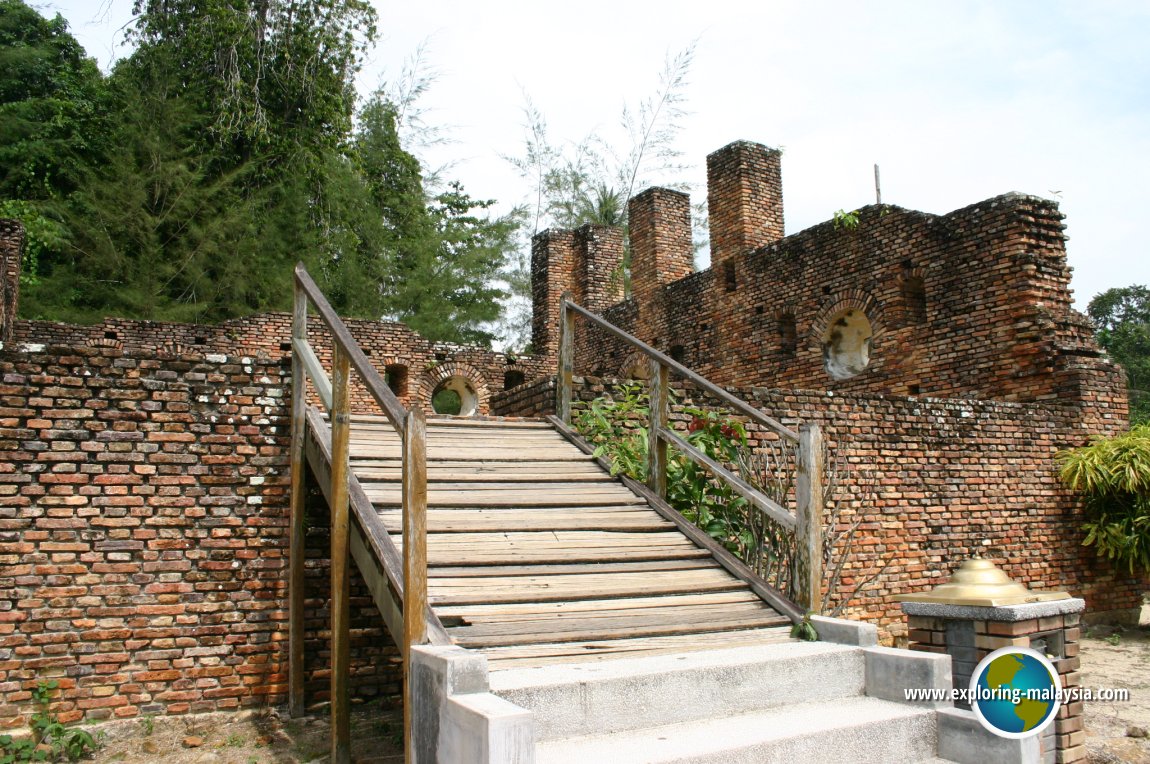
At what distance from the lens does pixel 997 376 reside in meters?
10.2

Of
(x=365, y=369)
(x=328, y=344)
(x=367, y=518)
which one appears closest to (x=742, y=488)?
(x=367, y=518)

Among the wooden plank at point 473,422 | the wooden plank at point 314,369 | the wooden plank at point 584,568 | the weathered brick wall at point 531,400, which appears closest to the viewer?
the wooden plank at point 584,568

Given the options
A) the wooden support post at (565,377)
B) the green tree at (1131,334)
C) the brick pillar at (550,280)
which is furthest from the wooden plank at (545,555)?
the green tree at (1131,334)

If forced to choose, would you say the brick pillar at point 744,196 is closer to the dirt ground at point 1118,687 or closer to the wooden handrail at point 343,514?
the dirt ground at point 1118,687

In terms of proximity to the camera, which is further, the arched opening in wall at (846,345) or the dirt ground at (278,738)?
the arched opening in wall at (846,345)

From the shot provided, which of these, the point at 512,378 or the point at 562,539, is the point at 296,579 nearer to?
the point at 562,539

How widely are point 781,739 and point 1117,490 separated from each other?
300 inches

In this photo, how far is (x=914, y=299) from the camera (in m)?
11.5

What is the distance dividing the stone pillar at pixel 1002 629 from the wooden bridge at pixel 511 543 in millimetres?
554

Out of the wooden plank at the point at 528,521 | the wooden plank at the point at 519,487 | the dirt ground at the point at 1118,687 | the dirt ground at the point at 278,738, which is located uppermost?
the wooden plank at the point at 519,487

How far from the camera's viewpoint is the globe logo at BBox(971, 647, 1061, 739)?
11.3 feet

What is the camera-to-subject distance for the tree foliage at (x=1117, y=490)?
347 inches

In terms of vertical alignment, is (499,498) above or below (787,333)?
below

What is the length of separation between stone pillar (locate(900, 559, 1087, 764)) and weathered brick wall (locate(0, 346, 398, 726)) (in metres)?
3.62
